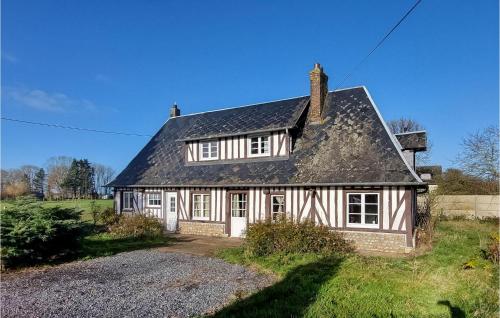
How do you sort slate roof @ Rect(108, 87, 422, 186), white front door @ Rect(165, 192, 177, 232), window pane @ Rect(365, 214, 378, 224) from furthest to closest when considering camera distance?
white front door @ Rect(165, 192, 177, 232)
slate roof @ Rect(108, 87, 422, 186)
window pane @ Rect(365, 214, 378, 224)

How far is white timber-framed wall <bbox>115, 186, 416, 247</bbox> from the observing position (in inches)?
426

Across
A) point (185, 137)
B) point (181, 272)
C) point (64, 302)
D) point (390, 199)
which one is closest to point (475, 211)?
point (390, 199)

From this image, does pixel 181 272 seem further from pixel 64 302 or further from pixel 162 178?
pixel 162 178

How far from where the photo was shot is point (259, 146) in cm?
1508

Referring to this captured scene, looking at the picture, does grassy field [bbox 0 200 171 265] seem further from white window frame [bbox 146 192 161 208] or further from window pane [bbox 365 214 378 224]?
window pane [bbox 365 214 378 224]

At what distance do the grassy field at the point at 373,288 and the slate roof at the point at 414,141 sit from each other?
580 cm

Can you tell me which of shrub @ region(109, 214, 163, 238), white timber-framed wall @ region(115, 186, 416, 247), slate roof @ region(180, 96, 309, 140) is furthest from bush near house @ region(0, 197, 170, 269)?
slate roof @ region(180, 96, 309, 140)

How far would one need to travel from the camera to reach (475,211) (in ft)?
66.9

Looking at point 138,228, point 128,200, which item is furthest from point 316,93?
point 128,200

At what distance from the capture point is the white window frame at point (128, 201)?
59.9ft

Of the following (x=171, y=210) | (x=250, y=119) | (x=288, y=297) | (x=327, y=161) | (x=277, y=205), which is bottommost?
(x=288, y=297)

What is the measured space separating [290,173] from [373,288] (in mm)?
6966

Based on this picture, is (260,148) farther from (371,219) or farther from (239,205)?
(371,219)

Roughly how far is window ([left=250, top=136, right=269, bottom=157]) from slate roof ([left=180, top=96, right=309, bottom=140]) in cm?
54
